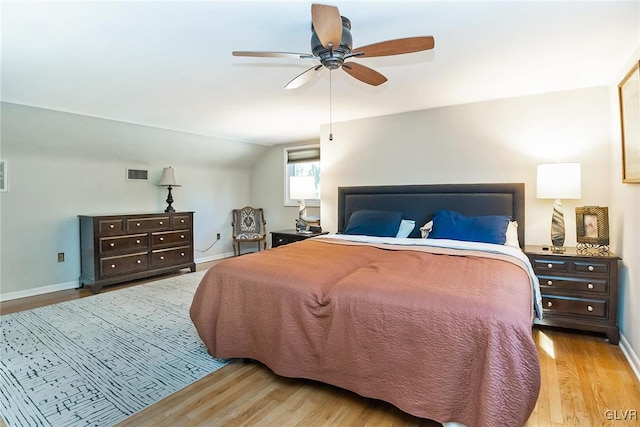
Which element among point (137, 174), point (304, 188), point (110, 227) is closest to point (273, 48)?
point (304, 188)

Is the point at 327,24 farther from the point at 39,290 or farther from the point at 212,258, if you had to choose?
the point at 212,258

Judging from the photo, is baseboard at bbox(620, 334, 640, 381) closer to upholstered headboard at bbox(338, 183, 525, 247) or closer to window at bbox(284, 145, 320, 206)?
upholstered headboard at bbox(338, 183, 525, 247)

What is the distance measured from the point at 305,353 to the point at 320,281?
1.42 ft

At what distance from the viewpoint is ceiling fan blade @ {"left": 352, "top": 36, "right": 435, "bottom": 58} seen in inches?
69.5

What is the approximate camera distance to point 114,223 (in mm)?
4305

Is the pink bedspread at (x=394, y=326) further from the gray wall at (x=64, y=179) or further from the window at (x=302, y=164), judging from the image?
the window at (x=302, y=164)

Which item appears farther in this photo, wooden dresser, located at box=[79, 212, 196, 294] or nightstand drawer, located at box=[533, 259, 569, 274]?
wooden dresser, located at box=[79, 212, 196, 294]

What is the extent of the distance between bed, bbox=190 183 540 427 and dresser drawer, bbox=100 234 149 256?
8.25 ft

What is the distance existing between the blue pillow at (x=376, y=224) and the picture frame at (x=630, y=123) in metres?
2.01

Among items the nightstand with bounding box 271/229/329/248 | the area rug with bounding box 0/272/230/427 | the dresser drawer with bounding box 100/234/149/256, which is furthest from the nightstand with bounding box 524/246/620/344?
the dresser drawer with bounding box 100/234/149/256

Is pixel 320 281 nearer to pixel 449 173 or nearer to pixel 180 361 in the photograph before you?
pixel 180 361

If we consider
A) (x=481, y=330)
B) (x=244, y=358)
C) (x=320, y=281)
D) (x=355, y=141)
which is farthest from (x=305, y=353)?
(x=355, y=141)

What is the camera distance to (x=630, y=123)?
2.39 metres

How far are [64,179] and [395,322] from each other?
15.3ft
